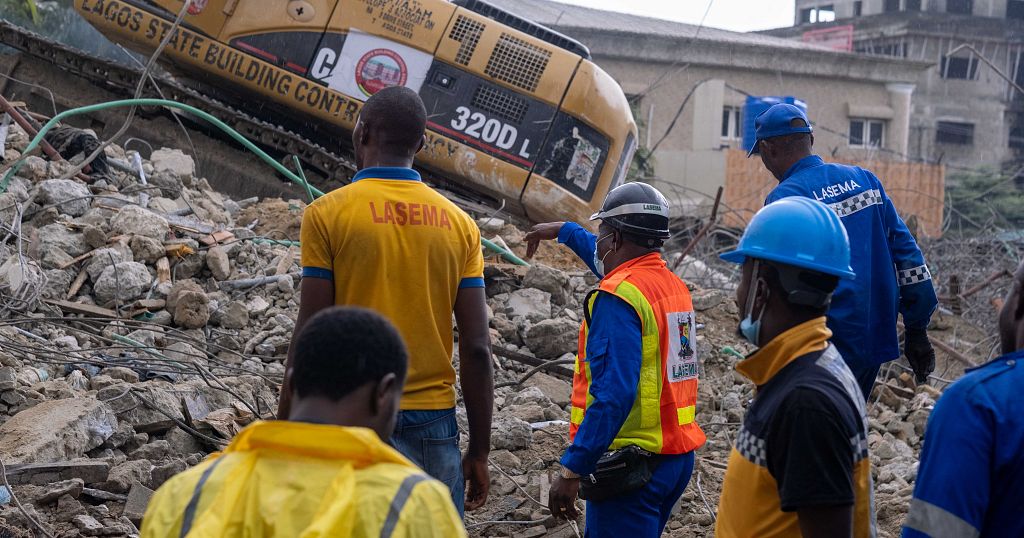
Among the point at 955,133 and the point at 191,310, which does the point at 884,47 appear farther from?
the point at 191,310

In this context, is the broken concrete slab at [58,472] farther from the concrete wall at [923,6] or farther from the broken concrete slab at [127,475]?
the concrete wall at [923,6]

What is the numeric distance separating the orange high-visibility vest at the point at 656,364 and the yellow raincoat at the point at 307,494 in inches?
69.0

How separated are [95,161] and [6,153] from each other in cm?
77

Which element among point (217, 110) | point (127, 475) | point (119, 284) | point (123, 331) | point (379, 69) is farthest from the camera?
point (217, 110)

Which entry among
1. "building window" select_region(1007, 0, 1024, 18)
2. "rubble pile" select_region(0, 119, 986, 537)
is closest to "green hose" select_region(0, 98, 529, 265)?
"rubble pile" select_region(0, 119, 986, 537)

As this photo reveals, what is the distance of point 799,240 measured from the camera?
2604 millimetres

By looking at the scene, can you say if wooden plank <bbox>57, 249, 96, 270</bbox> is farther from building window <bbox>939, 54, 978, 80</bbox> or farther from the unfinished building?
building window <bbox>939, 54, 978, 80</bbox>

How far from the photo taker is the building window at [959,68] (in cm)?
3934

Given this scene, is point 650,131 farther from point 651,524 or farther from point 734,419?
point 651,524

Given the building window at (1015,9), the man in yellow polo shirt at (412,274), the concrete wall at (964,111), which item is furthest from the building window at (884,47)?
the man in yellow polo shirt at (412,274)

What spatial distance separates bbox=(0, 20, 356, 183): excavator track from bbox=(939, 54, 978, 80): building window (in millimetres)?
31897

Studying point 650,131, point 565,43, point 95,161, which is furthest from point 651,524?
point 650,131

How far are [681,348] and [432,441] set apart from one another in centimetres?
97

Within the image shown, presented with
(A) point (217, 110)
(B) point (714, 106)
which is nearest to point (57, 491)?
(A) point (217, 110)
